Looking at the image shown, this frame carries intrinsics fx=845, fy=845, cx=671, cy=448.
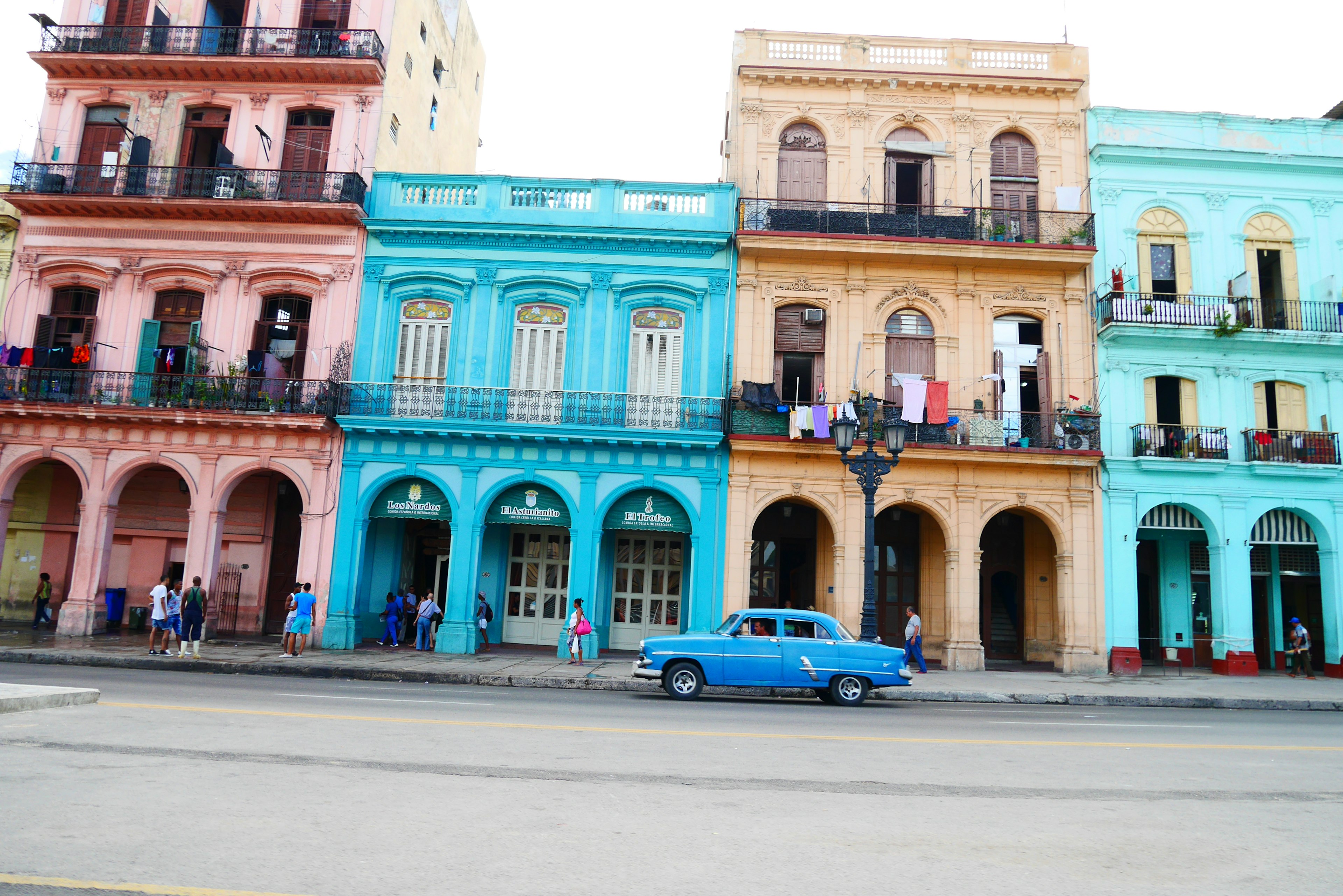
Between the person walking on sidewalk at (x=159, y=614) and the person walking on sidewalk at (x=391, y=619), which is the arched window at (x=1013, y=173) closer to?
the person walking on sidewalk at (x=391, y=619)

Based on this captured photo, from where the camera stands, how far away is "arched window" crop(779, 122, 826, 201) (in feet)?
73.0

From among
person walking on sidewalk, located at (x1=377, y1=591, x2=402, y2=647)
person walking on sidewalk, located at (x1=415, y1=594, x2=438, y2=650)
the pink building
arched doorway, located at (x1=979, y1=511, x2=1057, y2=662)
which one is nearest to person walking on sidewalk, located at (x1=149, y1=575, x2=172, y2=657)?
the pink building

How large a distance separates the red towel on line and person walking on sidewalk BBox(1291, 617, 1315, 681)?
978 centimetres

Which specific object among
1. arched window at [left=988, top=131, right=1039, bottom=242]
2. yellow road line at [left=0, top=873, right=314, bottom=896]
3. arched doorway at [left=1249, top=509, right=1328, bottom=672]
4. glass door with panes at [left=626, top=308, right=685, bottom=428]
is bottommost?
yellow road line at [left=0, top=873, right=314, bottom=896]

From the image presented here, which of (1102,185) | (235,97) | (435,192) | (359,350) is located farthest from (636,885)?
(235,97)

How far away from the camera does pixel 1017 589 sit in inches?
873

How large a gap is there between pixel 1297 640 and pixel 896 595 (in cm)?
933

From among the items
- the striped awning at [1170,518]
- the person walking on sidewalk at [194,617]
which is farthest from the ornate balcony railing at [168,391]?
the striped awning at [1170,518]

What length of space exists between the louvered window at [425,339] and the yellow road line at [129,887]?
17.8 m

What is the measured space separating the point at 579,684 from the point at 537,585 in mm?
6782

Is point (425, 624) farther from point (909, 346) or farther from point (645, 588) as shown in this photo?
point (909, 346)

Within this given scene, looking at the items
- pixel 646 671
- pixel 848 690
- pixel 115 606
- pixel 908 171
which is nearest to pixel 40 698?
pixel 646 671

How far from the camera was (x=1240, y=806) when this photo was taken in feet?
22.6

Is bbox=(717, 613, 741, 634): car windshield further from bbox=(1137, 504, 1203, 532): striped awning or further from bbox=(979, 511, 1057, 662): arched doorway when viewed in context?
bbox=(1137, 504, 1203, 532): striped awning
